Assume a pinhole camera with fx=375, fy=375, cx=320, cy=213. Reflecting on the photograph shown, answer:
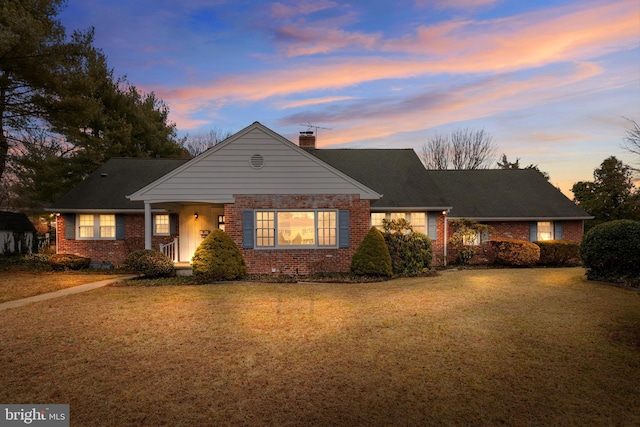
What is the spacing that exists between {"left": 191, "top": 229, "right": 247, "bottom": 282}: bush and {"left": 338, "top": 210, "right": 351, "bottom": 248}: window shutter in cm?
392

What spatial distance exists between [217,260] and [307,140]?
11.8 m

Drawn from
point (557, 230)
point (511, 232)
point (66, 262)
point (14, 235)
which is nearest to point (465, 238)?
point (511, 232)

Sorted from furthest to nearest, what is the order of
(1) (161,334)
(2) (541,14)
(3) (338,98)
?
(3) (338,98)
(2) (541,14)
(1) (161,334)

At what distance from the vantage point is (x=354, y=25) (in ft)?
46.8

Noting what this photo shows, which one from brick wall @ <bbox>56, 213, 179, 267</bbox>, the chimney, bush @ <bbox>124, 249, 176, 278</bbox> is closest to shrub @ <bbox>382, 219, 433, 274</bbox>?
bush @ <bbox>124, 249, 176, 278</bbox>

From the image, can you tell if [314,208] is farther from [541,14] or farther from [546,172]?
[546,172]

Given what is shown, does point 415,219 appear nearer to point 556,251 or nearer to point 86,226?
point 556,251

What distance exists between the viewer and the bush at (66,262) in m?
16.1

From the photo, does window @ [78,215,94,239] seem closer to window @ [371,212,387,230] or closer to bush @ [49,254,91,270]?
bush @ [49,254,91,270]

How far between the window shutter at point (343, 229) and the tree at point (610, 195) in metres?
19.5

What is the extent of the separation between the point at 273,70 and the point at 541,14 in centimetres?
1117

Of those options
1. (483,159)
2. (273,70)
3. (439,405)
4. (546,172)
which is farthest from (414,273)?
(546,172)

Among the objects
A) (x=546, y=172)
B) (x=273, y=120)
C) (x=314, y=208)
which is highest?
(x=273, y=120)

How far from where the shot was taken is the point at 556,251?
17312mm
